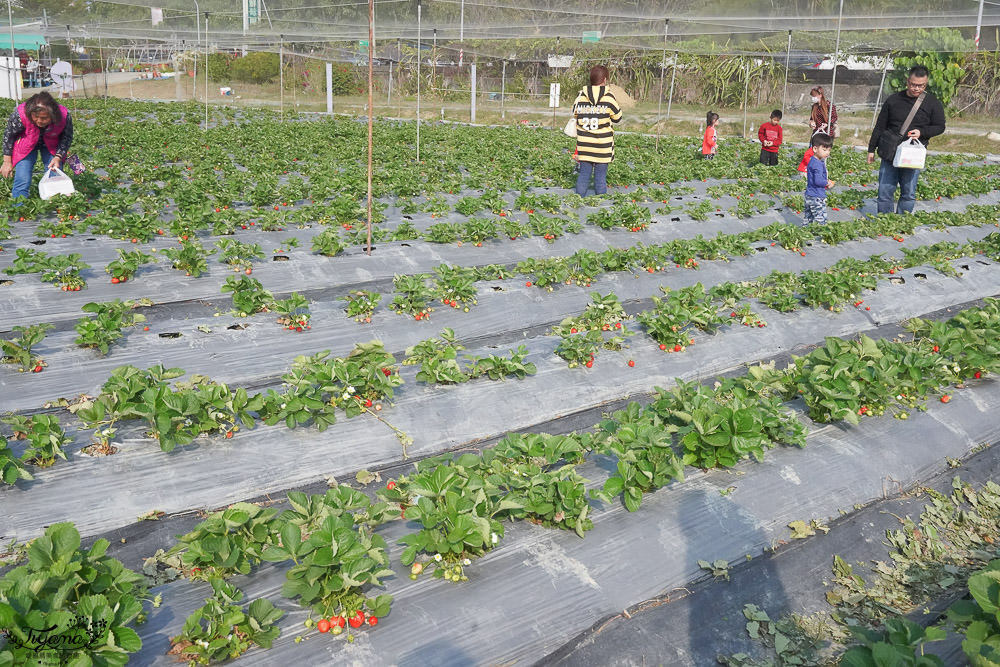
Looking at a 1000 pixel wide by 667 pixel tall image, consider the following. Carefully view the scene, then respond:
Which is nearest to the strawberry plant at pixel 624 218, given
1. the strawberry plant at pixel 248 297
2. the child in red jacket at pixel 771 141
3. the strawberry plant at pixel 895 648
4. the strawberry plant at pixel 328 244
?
the strawberry plant at pixel 328 244

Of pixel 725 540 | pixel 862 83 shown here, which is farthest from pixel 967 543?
pixel 862 83

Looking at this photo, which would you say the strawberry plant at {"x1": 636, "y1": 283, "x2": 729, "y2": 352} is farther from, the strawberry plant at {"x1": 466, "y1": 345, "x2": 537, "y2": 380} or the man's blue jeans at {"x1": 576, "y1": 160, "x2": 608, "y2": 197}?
the man's blue jeans at {"x1": 576, "y1": 160, "x2": 608, "y2": 197}

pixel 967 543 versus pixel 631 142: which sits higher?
pixel 631 142

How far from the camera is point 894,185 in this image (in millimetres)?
9539

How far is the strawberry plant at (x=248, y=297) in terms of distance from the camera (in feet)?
16.9

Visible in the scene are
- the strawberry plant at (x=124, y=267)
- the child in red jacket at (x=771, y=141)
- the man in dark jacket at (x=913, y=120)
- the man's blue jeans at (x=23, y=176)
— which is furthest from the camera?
the child in red jacket at (x=771, y=141)

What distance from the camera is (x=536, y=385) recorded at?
447 centimetres

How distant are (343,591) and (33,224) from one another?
6530mm

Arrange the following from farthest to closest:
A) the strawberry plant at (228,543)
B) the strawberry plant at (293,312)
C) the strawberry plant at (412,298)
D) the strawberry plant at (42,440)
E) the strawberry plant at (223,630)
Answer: the strawberry plant at (412,298) → the strawberry plant at (293,312) → the strawberry plant at (42,440) → the strawberry plant at (228,543) → the strawberry plant at (223,630)

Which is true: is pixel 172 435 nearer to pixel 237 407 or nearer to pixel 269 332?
pixel 237 407

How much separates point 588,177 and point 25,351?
7.45 m

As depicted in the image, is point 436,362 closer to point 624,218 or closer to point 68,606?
point 68,606

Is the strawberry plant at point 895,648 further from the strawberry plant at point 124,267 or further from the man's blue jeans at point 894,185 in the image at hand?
the man's blue jeans at point 894,185

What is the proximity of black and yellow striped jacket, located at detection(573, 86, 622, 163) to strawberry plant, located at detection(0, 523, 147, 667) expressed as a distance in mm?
8417
